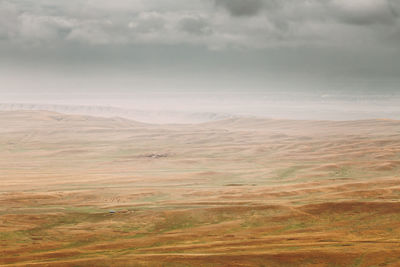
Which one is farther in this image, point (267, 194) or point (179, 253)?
point (267, 194)

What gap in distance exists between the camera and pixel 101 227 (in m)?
138

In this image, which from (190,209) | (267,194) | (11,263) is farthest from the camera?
(267,194)

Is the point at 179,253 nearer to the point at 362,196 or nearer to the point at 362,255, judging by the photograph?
the point at 362,255

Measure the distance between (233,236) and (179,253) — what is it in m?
29.0

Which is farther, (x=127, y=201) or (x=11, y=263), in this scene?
(x=127, y=201)

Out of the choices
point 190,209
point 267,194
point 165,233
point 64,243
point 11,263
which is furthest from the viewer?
point 267,194

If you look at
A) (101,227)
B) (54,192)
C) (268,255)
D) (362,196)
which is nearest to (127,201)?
(54,192)

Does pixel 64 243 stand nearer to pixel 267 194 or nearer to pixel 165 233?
pixel 165 233

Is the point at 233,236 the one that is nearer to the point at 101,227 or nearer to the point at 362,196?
the point at 101,227

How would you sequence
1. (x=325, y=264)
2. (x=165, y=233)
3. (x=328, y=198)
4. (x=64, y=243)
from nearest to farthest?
(x=325, y=264)
(x=64, y=243)
(x=165, y=233)
(x=328, y=198)

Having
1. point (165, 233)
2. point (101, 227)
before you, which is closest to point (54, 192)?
point (101, 227)

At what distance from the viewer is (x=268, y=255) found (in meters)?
95.2

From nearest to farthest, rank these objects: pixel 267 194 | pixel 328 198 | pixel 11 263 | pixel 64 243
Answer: pixel 11 263 < pixel 64 243 < pixel 328 198 < pixel 267 194

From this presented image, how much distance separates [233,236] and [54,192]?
315 feet
